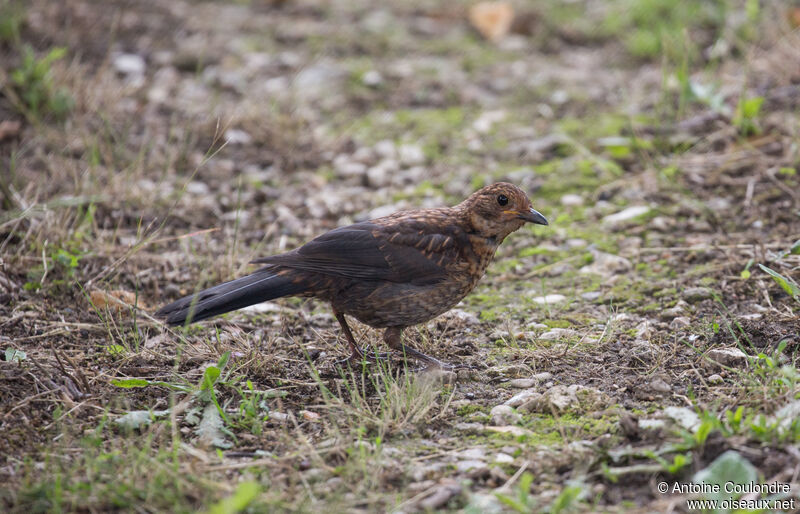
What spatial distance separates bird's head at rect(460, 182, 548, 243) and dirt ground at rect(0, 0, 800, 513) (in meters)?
0.58

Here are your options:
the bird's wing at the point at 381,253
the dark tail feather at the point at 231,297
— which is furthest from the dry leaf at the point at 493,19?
the dark tail feather at the point at 231,297

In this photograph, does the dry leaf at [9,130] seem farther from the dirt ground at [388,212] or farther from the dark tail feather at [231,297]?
the dark tail feather at [231,297]

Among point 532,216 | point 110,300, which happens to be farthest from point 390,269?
point 110,300

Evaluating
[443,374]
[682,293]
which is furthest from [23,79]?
[682,293]

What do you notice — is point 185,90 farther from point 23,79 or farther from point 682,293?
point 682,293

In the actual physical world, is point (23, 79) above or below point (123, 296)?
above

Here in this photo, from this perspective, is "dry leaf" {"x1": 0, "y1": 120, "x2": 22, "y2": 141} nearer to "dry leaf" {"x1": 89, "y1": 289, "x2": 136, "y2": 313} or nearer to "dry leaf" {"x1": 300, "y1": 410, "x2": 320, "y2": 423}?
"dry leaf" {"x1": 89, "y1": 289, "x2": 136, "y2": 313}

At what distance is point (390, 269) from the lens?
480cm

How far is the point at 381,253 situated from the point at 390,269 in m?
0.11

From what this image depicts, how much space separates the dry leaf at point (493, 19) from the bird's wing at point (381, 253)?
5313mm

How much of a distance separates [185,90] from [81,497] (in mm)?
5699

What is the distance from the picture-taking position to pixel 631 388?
4180 millimetres

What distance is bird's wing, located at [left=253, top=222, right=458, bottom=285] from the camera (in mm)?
4684

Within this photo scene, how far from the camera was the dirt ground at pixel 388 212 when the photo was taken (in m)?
3.52
